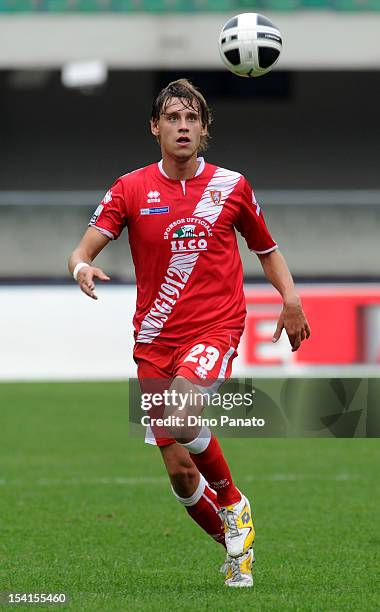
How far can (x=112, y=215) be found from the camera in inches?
211

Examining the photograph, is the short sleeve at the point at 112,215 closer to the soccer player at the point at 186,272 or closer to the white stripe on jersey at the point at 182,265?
the soccer player at the point at 186,272

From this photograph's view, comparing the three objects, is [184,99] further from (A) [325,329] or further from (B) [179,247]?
(A) [325,329]

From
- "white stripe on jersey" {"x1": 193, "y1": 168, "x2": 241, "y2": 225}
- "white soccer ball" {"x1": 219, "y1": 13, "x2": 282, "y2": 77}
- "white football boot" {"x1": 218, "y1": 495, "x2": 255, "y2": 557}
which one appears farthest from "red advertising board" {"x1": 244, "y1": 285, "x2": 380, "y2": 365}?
"white football boot" {"x1": 218, "y1": 495, "x2": 255, "y2": 557}

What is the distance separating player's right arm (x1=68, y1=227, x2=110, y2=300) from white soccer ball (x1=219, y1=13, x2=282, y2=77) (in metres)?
1.49

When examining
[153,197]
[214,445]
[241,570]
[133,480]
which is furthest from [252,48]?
[133,480]

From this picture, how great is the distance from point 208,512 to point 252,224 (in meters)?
1.28

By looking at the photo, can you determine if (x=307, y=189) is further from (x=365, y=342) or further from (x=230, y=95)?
(x=365, y=342)

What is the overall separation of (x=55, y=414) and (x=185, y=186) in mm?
8391

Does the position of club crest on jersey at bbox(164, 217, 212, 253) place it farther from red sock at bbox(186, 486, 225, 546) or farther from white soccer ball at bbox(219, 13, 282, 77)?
white soccer ball at bbox(219, 13, 282, 77)

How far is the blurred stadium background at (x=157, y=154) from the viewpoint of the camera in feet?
52.0

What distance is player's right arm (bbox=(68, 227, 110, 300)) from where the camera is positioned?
5.01 m

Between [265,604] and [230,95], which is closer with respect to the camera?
[265,604]

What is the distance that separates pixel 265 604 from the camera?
194 inches

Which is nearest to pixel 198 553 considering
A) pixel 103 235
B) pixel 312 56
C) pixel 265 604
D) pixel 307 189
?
pixel 265 604
